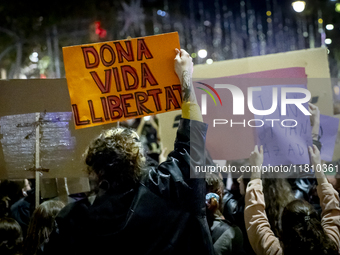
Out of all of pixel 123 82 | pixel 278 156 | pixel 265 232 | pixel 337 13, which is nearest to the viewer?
pixel 265 232

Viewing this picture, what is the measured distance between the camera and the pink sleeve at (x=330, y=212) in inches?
75.7

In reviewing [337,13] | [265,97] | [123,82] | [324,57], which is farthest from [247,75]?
[337,13]

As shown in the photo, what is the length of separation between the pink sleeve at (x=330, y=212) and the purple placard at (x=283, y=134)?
10.5 inches

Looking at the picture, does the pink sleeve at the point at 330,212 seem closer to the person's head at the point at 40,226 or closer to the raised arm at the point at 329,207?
the raised arm at the point at 329,207

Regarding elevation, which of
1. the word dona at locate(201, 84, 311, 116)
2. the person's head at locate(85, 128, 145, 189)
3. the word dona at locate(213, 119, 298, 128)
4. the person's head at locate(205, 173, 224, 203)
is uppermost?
the word dona at locate(201, 84, 311, 116)

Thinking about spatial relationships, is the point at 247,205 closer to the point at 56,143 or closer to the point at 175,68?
the point at 175,68

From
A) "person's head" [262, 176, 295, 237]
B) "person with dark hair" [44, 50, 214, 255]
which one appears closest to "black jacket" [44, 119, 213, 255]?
"person with dark hair" [44, 50, 214, 255]

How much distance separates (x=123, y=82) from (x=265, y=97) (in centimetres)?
107

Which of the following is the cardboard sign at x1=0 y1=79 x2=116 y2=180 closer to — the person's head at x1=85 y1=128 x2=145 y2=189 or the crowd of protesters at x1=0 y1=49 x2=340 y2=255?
the crowd of protesters at x1=0 y1=49 x2=340 y2=255

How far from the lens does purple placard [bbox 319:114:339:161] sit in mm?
2586

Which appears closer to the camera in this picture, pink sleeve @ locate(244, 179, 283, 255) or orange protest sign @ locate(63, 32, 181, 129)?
pink sleeve @ locate(244, 179, 283, 255)

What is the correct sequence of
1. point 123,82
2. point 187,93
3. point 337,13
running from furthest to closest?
point 337,13 → point 123,82 → point 187,93

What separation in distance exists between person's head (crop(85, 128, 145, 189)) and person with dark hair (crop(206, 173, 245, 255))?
771mm

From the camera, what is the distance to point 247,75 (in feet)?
9.11
